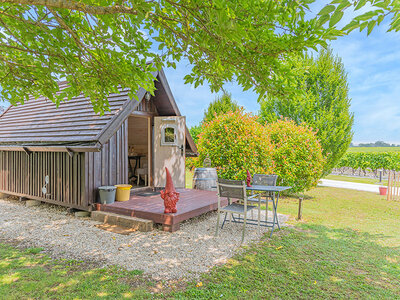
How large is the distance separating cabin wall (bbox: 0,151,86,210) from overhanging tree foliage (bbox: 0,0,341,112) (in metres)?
2.45

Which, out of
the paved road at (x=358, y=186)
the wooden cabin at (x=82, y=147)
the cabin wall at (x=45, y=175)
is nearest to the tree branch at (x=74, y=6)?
the wooden cabin at (x=82, y=147)

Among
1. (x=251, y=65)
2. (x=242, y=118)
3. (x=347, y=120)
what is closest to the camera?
(x=251, y=65)

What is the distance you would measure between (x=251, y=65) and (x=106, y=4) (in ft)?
7.10

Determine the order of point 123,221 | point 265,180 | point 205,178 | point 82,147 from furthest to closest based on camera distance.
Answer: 1. point 205,178
2. point 265,180
3. point 82,147
4. point 123,221

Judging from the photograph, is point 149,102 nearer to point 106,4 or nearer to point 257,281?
point 106,4

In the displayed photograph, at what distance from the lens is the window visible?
8.64m

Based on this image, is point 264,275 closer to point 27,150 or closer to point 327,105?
point 27,150

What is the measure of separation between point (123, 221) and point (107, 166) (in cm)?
191

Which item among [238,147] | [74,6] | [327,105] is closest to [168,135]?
[238,147]

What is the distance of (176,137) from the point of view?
8.63 meters

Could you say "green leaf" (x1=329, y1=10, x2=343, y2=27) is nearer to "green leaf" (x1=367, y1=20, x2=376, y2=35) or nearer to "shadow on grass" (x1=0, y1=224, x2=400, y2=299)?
"green leaf" (x1=367, y1=20, x2=376, y2=35)

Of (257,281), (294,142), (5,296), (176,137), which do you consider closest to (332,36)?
(257,281)

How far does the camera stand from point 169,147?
28.5 ft

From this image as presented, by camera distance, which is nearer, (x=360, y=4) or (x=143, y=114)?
(x=360, y=4)
